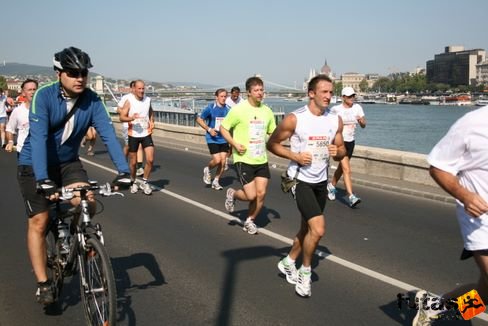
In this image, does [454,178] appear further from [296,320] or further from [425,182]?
[425,182]

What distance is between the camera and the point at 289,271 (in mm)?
4949

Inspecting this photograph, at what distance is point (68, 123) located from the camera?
3920 millimetres

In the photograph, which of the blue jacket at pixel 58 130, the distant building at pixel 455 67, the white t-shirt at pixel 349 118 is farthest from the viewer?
the distant building at pixel 455 67

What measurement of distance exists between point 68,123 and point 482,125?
2.81 metres

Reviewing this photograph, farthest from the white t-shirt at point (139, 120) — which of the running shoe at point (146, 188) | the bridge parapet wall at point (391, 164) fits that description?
the bridge parapet wall at point (391, 164)

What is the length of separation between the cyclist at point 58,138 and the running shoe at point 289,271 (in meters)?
1.95

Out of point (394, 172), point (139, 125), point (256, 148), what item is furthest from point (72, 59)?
point (394, 172)

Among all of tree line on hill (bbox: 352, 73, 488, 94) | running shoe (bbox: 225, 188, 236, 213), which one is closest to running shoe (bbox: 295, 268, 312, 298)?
running shoe (bbox: 225, 188, 236, 213)

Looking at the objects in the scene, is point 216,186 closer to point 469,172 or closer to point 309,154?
point 309,154

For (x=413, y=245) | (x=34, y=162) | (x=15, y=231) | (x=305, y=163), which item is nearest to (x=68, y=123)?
(x=34, y=162)

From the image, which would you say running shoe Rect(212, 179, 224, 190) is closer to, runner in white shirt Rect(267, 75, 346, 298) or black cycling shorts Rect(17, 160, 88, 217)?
runner in white shirt Rect(267, 75, 346, 298)

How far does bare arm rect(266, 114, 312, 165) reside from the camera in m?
4.70

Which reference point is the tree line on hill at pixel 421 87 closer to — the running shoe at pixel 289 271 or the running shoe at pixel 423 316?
the running shoe at pixel 289 271

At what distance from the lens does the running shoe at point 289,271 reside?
16.0 ft
